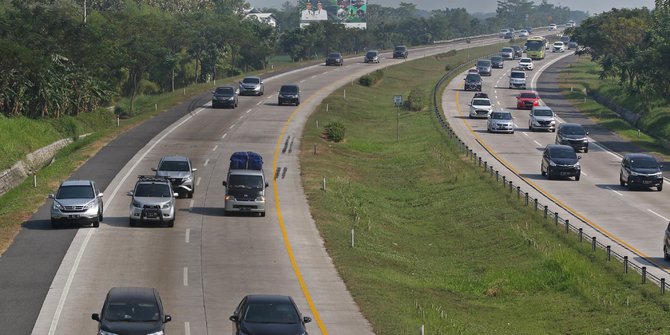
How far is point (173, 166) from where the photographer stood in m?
53.2

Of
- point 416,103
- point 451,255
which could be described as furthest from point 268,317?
point 416,103

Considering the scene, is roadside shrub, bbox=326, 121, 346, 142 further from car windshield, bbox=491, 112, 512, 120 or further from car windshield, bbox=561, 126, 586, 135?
car windshield, bbox=561, 126, 586, 135

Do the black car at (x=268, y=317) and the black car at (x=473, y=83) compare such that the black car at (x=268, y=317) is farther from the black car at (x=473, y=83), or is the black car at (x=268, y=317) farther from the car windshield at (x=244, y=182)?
the black car at (x=473, y=83)

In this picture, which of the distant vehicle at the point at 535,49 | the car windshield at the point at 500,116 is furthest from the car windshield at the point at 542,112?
the distant vehicle at the point at 535,49

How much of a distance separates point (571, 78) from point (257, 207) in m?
101

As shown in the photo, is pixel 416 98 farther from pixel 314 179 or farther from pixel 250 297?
pixel 250 297

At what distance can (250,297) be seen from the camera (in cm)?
2700

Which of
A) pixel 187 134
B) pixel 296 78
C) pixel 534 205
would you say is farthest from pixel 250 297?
pixel 296 78

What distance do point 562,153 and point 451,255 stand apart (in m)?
17.5

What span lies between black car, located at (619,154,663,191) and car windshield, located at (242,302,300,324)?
35.9m

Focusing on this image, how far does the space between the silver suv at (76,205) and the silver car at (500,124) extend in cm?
4759

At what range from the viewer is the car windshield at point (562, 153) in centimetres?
6347

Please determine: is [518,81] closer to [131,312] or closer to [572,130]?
[572,130]

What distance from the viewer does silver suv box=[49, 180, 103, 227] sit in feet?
144
